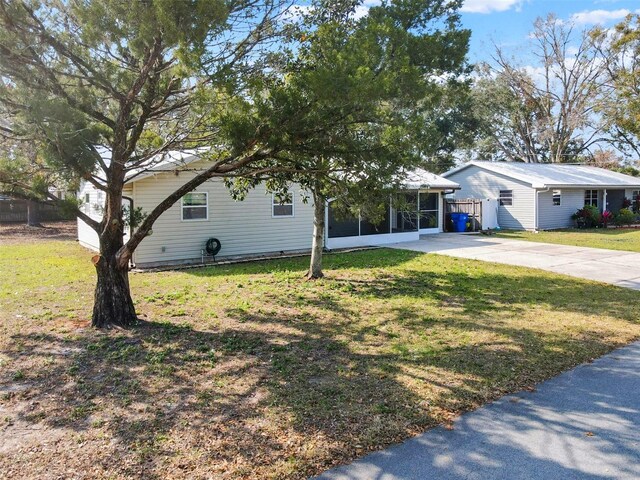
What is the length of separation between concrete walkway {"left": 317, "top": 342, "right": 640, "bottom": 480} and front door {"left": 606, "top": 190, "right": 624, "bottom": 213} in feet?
92.5

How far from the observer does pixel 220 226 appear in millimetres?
14164

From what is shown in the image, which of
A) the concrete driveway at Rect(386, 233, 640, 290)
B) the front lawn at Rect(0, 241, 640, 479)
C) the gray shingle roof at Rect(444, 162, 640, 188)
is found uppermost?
the gray shingle roof at Rect(444, 162, 640, 188)

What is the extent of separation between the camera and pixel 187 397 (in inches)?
173

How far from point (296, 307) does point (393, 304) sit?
171 centimetres

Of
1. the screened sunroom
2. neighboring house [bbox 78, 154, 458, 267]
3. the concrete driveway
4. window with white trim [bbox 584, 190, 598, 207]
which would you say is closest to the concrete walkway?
the concrete driveway

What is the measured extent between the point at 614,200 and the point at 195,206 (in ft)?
86.4

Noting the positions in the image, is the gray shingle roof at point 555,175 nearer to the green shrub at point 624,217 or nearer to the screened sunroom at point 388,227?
the green shrub at point 624,217

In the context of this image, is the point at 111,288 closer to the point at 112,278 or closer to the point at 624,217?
the point at 112,278

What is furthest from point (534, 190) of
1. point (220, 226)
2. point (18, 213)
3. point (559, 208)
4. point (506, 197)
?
point (18, 213)

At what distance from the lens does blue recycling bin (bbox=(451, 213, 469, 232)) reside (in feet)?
74.6

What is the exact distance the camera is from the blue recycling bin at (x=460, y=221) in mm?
22734

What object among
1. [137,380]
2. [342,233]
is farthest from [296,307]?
[342,233]

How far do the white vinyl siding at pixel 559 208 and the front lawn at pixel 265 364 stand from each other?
14.7 metres

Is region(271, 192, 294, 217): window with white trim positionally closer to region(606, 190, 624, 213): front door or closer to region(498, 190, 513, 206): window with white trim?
region(498, 190, 513, 206): window with white trim
